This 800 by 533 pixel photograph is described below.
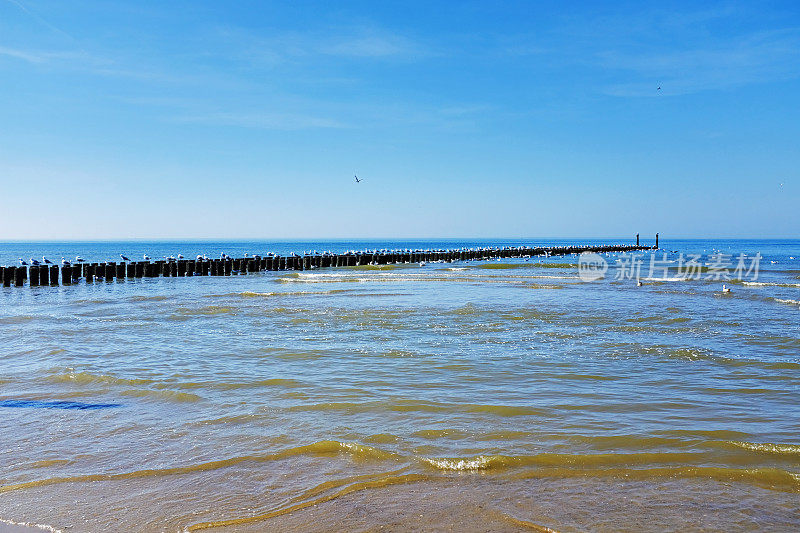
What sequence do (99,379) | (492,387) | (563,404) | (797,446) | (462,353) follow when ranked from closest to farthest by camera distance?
(797,446)
(563,404)
(492,387)
(99,379)
(462,353)

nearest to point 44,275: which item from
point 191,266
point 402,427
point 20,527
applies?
point 191,266

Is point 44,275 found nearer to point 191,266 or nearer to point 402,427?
point 191,266

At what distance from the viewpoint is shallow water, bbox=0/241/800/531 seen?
433 centimetres

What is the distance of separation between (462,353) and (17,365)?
21.0ft

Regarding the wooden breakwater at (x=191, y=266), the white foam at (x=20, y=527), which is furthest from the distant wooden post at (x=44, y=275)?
the white foam at (x=20, y=527)

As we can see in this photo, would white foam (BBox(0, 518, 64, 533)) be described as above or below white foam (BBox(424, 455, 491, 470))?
below

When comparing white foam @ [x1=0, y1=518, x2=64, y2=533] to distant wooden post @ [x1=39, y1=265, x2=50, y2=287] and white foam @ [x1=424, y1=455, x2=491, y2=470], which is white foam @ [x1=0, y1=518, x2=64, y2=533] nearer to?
white foam @ [x1=424, y1=455, x2=491, y2=470]

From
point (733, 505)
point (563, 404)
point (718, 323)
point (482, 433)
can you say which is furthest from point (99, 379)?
point (718, 323)

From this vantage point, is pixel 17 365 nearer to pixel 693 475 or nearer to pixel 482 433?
pixel 482 433

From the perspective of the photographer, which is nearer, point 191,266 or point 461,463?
point 461,463

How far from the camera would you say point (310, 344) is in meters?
11.2

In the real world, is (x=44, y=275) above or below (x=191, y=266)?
below

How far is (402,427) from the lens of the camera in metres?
6.18

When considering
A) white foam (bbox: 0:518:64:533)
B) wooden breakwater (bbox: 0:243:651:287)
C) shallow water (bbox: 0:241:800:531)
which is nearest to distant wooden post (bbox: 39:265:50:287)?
wooden breakwater (bbox: 0:243:651:287)
